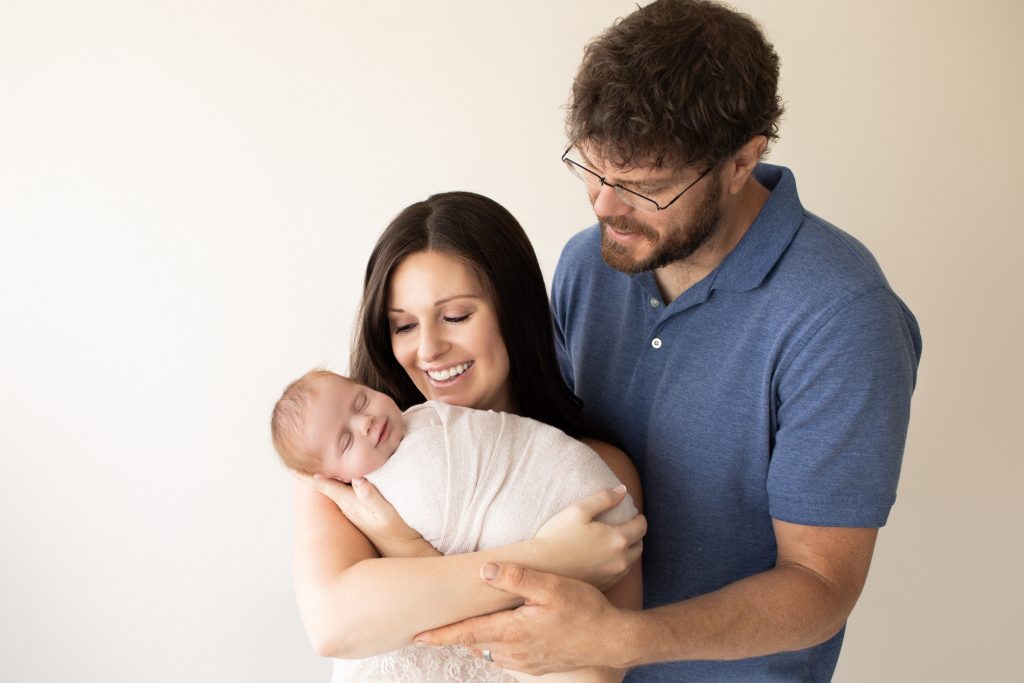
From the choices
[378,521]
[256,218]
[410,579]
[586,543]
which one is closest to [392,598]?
[410,579]

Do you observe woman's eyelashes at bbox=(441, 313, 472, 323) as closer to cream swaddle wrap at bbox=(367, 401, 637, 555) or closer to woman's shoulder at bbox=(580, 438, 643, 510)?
cream swaddle wrap at bbox=(367, 401, 637, 555)

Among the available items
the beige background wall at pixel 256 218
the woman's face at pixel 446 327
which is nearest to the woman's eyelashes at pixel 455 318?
the woman's face at pixel 446 327

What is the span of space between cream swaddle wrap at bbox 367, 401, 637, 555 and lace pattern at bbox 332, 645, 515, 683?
218mm

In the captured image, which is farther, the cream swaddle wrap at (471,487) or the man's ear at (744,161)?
the man's ear at (744,161)

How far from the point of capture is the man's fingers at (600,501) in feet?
5.35

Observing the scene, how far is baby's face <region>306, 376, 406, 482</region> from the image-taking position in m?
1.72

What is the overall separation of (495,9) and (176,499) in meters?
1.87

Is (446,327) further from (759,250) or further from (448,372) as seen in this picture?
(759,250)

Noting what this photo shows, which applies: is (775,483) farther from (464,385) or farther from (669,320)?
(464,385)

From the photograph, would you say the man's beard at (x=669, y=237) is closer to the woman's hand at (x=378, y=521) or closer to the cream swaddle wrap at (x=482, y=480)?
the cream swaddle wrap at (x=482, y=480)

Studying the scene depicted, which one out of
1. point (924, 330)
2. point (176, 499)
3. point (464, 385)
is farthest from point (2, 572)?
point (924, 330)

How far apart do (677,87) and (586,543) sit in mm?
835

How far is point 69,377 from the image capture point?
2.83 meters

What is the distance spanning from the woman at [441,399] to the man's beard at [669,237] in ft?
0.65
